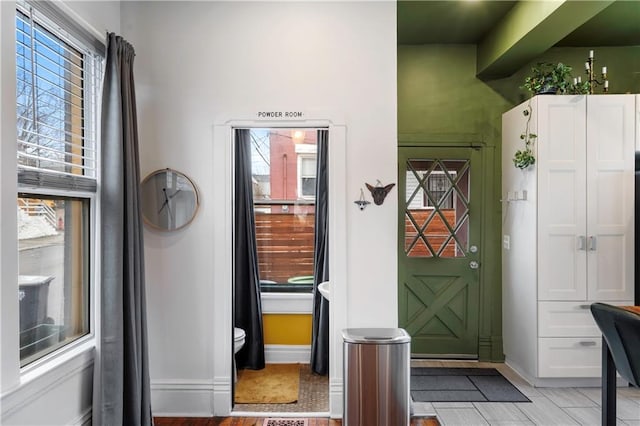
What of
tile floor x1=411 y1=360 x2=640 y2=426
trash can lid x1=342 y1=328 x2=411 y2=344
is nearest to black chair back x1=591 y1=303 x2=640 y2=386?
tile floor x1=411 y1=360 x2=640 y2=426

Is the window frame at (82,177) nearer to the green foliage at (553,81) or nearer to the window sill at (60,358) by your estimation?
the window sill at (60,358)

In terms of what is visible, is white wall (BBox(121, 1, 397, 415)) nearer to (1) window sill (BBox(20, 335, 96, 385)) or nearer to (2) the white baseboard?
(1) window sill (BBox(20, 335, 96, 385))

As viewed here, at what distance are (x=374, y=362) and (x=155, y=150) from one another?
76.7 inches

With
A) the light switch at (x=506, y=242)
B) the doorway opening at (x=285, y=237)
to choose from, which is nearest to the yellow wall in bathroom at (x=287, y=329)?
the doorway opening at (x=285, y=237)

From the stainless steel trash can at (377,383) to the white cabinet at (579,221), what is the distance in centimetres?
148

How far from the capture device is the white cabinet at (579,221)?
3391 mm

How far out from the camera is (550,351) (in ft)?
11.1

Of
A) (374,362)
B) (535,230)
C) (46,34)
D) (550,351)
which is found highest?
(46,34)

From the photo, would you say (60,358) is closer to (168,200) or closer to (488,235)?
(168,200)

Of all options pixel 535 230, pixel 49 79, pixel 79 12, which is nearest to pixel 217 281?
pixel 49 79

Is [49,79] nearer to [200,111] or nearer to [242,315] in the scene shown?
[200,111]

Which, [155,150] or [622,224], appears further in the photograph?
[622,224]

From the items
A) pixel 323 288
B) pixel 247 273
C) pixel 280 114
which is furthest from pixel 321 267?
pixel 280 114

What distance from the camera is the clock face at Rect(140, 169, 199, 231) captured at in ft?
9.32
